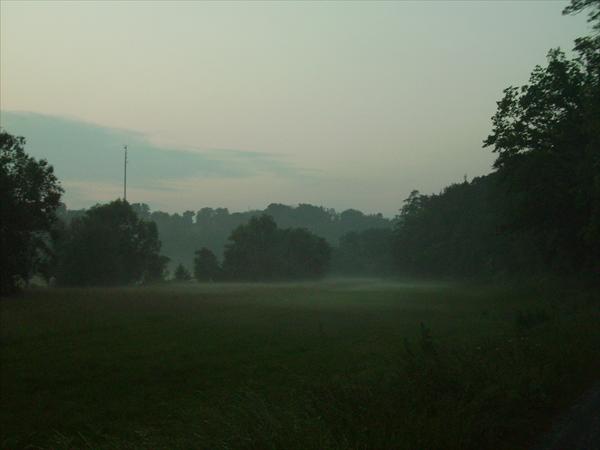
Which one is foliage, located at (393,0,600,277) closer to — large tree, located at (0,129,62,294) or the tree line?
the tree line

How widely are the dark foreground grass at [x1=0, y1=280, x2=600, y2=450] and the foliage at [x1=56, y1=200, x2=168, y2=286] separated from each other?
107ft

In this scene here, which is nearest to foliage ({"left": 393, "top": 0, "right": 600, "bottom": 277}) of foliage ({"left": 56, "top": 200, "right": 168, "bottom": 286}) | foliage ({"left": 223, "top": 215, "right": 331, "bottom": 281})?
foliage ({"left": 56, "top": 200, "right": 168, "bottom": 286})

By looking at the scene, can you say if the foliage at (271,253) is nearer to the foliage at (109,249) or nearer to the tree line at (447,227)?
the tree line at (447,227)

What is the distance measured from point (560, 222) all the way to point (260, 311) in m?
20.9

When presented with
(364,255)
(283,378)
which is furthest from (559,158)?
(364,255)

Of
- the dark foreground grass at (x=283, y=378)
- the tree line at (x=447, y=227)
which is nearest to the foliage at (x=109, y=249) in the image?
the tree line at (x=447, y=227)

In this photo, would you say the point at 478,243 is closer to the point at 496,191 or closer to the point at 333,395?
the point at 496,191

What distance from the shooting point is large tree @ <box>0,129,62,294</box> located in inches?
1692

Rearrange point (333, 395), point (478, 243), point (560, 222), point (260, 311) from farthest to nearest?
point (478, 243)
point (260, 311)
point (560, 222)
point (333, 395)

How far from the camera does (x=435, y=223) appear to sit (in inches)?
4070

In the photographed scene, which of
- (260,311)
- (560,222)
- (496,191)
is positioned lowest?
(260,311)

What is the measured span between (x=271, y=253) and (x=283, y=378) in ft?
314

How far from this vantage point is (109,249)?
70.6 m

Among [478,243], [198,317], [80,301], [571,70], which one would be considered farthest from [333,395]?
[478,243]
